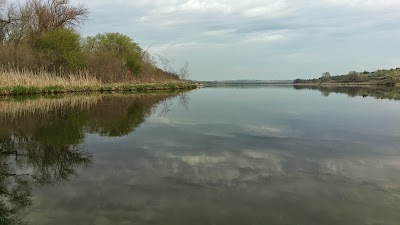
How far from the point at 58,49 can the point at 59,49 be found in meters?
0.07

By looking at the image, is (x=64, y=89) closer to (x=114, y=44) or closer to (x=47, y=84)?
(x=47, y=84)

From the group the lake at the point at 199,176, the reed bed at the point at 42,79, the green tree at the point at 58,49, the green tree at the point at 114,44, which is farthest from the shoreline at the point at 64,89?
the lake at the point at 199,176

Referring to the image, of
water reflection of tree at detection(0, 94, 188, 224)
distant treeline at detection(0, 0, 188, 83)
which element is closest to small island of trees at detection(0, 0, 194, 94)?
distant treeline at detection(0, 0, 188, 83)

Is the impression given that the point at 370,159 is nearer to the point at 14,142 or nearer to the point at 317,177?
the point at 317,177

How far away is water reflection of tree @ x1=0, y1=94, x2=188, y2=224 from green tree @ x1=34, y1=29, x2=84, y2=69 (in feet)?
56.1

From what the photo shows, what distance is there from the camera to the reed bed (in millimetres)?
21047

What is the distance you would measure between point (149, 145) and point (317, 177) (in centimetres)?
320

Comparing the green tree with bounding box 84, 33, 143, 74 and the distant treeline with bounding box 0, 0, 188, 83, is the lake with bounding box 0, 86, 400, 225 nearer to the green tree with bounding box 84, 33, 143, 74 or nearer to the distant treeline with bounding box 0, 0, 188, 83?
the distant treeline with bounding box 0, 0, 188, 83

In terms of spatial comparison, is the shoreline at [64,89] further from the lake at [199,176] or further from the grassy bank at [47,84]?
the lake at [199,176]

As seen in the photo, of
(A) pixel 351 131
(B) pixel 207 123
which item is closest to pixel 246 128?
(B) pixel 207 123

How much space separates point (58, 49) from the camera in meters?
27.0

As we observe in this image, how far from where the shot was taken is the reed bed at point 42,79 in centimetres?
2105

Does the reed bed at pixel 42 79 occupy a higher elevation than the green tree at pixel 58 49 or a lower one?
lower

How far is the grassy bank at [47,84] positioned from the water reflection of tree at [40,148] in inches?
439
